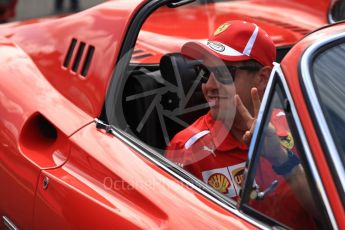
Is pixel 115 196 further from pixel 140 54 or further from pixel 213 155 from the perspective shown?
pixel 140 54

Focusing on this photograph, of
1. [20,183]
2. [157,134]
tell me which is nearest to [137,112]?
[157,134]

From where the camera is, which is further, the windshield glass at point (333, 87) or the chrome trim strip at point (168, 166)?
the chrome trim strip at point (168, 166)

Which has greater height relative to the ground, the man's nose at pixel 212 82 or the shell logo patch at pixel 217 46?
the shell logo patch at pixel 217 46

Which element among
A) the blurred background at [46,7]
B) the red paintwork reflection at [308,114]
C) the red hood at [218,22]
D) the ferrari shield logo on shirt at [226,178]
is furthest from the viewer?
the blurred background at [46,7]

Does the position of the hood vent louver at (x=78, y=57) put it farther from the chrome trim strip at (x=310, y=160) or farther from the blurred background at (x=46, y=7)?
the blurred background at (x=46, y=7)

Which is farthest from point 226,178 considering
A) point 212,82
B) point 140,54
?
point 140,54

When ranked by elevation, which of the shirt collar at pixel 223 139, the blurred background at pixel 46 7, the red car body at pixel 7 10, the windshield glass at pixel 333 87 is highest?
the windshield glass at pixel 333 87

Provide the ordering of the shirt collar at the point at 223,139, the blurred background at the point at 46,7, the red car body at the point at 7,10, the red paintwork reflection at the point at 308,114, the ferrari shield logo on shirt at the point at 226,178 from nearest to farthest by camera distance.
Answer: the red paintwork reflection at the point at 308,114 → the ferrari shield logo on shirt at the point at 226,178 → the shirt collar at the point at 223,139 → the red car body at the point at 7,10 → the blurred background at the point at 46,7

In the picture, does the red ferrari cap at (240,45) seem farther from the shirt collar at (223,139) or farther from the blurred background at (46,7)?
the blurred background at (46,7)

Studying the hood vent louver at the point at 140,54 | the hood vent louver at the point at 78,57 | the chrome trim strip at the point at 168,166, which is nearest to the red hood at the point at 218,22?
the hood vent louver at the point at 140,54

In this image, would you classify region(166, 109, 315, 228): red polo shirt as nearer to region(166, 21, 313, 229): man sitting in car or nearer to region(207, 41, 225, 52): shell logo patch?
region(166, 21, 313, 229): man sitting in car

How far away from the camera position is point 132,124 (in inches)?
105

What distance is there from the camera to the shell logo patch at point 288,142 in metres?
1.76

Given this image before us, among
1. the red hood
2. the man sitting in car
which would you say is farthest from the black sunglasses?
the red hood
